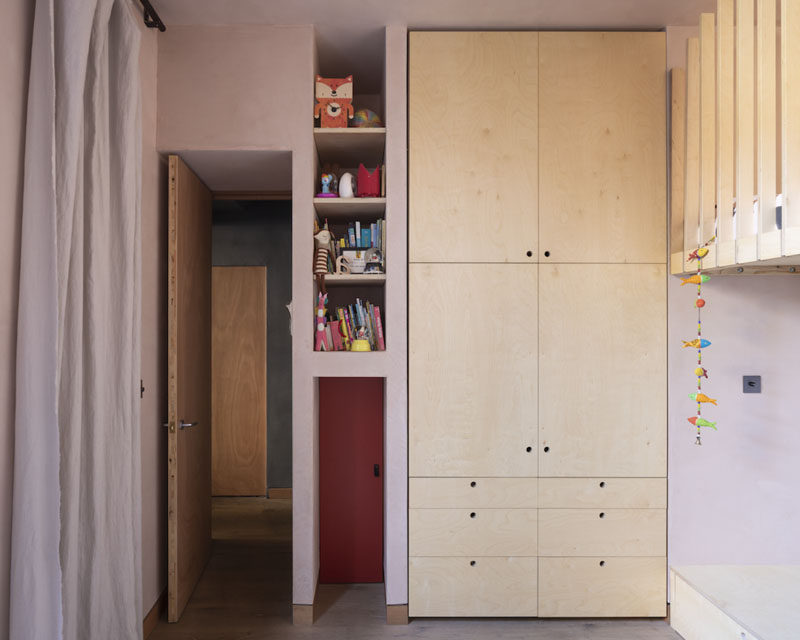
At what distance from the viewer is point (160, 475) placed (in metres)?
2.44

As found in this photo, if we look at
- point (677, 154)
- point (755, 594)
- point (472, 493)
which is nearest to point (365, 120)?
point (677, 154)

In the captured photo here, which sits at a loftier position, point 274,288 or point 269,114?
point 269,114

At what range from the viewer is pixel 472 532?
2.35 metres

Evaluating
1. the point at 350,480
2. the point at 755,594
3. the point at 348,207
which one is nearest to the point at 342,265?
the point at 348,207

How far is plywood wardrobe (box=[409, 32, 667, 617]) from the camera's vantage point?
2361mm

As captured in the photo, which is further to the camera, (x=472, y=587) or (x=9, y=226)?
(x=472, y=587)

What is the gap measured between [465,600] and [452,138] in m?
2.03

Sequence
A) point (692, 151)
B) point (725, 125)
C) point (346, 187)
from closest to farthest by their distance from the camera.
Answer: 1. point (725, 125)
2. point (692, 151)
3. point (346, 187)

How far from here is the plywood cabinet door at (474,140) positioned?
2371 mm

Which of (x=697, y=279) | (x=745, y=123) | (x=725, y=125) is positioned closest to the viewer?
(x=745, y=123)

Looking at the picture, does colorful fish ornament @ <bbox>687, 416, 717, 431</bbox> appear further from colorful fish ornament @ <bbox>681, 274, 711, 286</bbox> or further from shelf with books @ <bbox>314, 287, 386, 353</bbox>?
shelf with books @ <bbox>314, 287, 386, 353</bbox>

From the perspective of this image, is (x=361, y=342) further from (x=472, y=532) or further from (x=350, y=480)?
(x=472, y=532)

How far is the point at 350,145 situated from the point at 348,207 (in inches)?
12.4

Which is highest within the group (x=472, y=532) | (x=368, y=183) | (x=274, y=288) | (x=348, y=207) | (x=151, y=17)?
(x=151, y=17)
